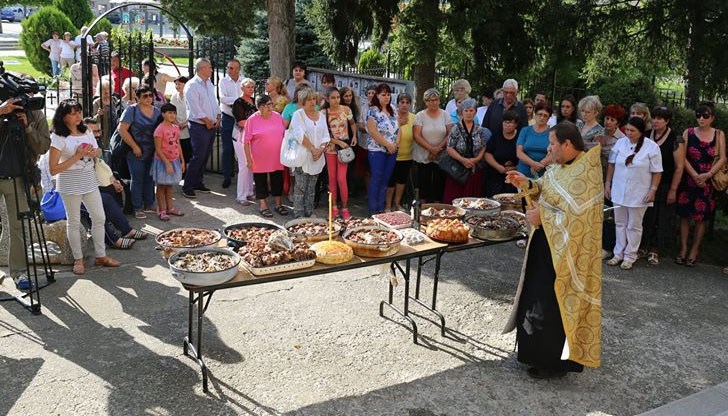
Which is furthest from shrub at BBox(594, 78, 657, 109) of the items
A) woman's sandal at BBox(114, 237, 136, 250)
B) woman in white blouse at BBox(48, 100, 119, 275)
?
woman in white blouse at BBox(48, 100, 119, 275)

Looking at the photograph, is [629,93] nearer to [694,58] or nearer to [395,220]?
[694,58]

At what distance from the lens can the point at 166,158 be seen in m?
8.95

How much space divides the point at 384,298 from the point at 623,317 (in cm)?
235

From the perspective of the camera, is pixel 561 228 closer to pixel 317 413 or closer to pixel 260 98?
pixel 317 413

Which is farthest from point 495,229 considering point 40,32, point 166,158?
point 40,32

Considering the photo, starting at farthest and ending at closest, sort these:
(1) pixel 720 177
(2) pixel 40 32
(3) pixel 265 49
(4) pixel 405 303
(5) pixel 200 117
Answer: (2) pixel 40 32, (3) pixel 265 49, (5) pixel 200 117, (1) pixel 720 177, (4) pixel 405 303

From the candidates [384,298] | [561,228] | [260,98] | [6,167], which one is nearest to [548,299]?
[561,228]

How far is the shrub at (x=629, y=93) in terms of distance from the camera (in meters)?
12.4

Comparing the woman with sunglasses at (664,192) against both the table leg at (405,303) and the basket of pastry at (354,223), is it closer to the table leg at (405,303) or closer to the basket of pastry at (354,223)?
the table leg at (405,303)

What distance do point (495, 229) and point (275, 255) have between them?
6.85 feet

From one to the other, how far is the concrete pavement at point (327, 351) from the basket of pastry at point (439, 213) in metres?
0.92

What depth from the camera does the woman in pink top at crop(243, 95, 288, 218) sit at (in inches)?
372

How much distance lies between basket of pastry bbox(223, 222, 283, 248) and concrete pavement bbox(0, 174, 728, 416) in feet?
2.91

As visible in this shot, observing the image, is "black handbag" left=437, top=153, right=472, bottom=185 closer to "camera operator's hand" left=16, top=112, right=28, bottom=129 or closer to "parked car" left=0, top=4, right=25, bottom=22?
"camera operator's hand" left=16, top=112, right=28, bottom=129
